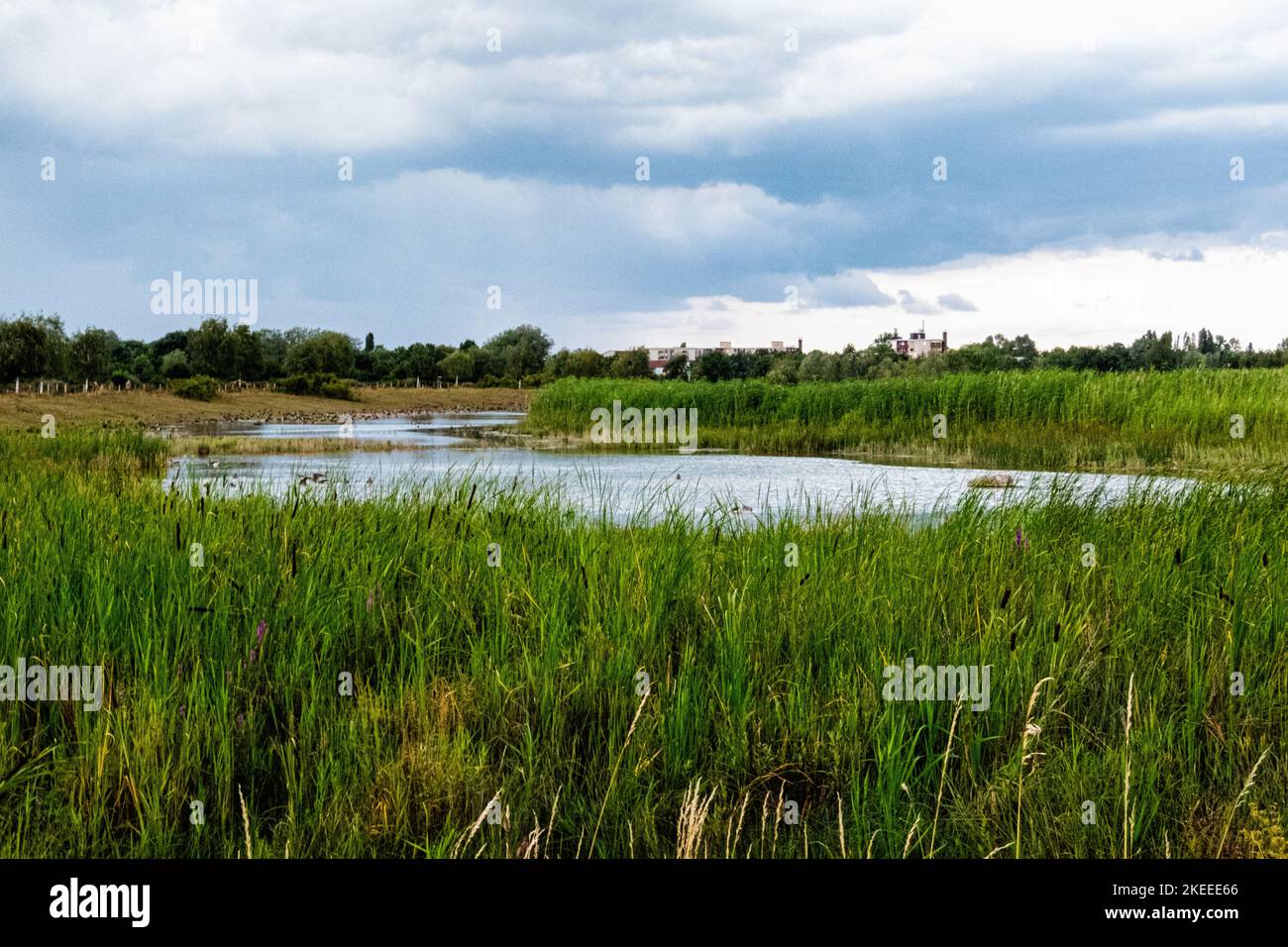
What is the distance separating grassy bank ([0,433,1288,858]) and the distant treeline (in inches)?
1530

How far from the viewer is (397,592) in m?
5.25

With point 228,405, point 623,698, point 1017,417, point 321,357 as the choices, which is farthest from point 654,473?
point 321,357

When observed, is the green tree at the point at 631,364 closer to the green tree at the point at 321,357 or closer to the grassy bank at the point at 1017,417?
the green tree at the point at 321,357

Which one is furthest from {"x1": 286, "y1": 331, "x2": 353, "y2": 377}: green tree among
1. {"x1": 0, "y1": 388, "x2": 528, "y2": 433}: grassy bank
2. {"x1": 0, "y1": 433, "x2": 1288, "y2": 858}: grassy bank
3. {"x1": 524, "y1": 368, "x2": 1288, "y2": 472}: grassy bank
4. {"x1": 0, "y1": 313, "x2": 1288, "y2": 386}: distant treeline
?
{"x1": 0, "y1": 433, "x2": 1288, "y2": 858}: grassy bank

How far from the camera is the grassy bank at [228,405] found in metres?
36.4

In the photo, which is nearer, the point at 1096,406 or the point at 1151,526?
the point at 1151,526

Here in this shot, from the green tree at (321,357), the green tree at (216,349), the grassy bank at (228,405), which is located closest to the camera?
the grassy bank at (228,405)

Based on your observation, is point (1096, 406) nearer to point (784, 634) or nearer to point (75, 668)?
point (784, 634)

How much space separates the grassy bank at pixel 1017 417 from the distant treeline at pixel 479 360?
13.6 metres

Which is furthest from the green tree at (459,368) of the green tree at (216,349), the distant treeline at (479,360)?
the green tree at (216,349)

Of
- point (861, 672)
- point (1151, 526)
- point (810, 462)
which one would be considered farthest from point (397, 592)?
point (810, 462)

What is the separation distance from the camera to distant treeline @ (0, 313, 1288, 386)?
5812cm
